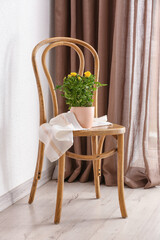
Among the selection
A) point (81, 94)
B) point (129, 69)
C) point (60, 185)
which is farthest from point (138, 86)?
point (60, 185)

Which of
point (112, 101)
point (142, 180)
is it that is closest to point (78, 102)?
point (112, 101)

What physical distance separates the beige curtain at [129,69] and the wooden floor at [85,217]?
192mm

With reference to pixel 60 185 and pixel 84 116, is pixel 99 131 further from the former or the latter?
pixel 60 185

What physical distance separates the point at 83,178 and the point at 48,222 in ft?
2.29

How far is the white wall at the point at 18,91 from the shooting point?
1805 mm

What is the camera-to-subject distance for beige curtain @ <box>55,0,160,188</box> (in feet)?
7.14

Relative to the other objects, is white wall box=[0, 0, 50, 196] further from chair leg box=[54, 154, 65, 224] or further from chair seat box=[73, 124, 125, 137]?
chair seat box=[73, 124, 125, 137]

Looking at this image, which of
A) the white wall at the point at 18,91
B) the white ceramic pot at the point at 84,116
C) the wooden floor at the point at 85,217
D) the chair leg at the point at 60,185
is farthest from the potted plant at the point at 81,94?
the wooden floor at the point at 85,217

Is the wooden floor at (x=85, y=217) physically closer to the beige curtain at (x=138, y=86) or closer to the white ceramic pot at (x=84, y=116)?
the beige curtain at (x=138, y=86)

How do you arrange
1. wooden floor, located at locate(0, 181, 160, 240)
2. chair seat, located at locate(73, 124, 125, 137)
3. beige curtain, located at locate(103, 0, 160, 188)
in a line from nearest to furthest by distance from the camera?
wooden floor, located at locate(0, 181, 160, 240), chair seat, located at locate(73, 124, 125, 137), beige curtain, located at locate(103, 0, 160, 188)

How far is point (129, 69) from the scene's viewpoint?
7.30 feet

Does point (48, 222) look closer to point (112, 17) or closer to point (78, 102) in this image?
point (78, 102)

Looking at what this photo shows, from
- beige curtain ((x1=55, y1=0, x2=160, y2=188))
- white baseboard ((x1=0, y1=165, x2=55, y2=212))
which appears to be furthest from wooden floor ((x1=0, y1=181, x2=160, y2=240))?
beige curtain ((x1=55, y1=0, x2=160, y2=188))

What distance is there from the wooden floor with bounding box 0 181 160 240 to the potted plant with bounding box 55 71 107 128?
0.49 meters
